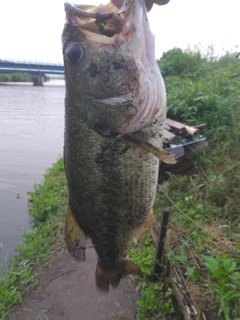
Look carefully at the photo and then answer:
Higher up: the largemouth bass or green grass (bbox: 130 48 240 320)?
the largemouth bass

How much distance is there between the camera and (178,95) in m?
6.22

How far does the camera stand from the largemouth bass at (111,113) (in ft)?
4.88

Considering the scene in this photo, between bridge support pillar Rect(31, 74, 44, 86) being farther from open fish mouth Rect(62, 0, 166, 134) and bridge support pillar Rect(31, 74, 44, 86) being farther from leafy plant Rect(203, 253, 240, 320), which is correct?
open fish mouth Rect(62, 0, 166, 134)

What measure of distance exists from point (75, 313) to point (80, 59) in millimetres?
3116

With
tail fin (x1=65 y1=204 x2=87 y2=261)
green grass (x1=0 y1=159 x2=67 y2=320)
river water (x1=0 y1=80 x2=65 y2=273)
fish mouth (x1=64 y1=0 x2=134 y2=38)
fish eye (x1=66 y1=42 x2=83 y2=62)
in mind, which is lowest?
river water (x1=0 y1=80 x2=65 y2=273)

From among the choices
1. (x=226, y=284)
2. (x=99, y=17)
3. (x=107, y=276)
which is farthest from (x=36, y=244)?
(x=99, y=17)

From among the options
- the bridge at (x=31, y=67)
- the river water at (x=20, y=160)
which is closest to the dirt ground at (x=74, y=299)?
the river water at (x=20, y=160)

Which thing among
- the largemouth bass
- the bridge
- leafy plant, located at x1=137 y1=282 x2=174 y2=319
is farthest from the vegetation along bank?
the bridge

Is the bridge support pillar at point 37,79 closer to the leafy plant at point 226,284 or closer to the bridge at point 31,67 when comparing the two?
the bridge at point 31,67

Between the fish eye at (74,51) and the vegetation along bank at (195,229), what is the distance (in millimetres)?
2026

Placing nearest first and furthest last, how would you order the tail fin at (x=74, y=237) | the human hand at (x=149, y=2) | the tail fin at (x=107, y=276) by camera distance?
the human hand at (x=149, y=2), the tail fin at (x=74, y=237), the tail fin at (x=107, y=276)

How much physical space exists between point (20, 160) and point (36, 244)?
20.1ft

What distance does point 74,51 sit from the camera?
1.55m

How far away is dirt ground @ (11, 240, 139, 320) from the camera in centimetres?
342
